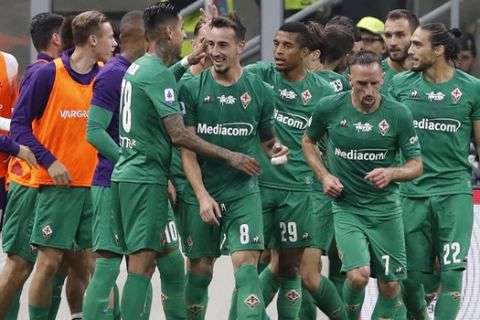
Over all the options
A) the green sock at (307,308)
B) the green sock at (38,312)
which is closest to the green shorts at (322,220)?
the green sock at (307,308)

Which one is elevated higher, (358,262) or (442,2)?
(442,2)

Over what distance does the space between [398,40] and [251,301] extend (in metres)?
3.22

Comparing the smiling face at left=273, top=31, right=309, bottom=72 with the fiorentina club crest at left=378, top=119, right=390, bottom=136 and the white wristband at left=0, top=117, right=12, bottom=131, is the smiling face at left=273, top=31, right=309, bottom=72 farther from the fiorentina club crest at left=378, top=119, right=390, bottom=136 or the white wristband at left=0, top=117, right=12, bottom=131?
the white wristband at left=0, top=117, right=12, bottom=131

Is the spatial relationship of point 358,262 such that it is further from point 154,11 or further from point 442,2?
point 442,2

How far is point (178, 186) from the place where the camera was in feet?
38.8

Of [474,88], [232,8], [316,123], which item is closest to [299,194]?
[316,123]

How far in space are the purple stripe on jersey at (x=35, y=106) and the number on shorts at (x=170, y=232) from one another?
3.09ft

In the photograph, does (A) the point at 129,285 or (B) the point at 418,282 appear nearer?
(A) the point at 129,285

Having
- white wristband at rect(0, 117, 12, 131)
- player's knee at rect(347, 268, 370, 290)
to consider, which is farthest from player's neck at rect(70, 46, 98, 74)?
player's knee at rect(347, 268, 370, 290)

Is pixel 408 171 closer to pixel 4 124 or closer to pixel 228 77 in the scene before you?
pixel 228 77

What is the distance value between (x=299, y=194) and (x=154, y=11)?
1904 millimetres

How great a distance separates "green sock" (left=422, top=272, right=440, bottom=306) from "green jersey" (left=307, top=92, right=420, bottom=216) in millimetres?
1032

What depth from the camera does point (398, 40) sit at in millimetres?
13352

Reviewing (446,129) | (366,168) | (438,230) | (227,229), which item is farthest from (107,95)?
(438,230)
